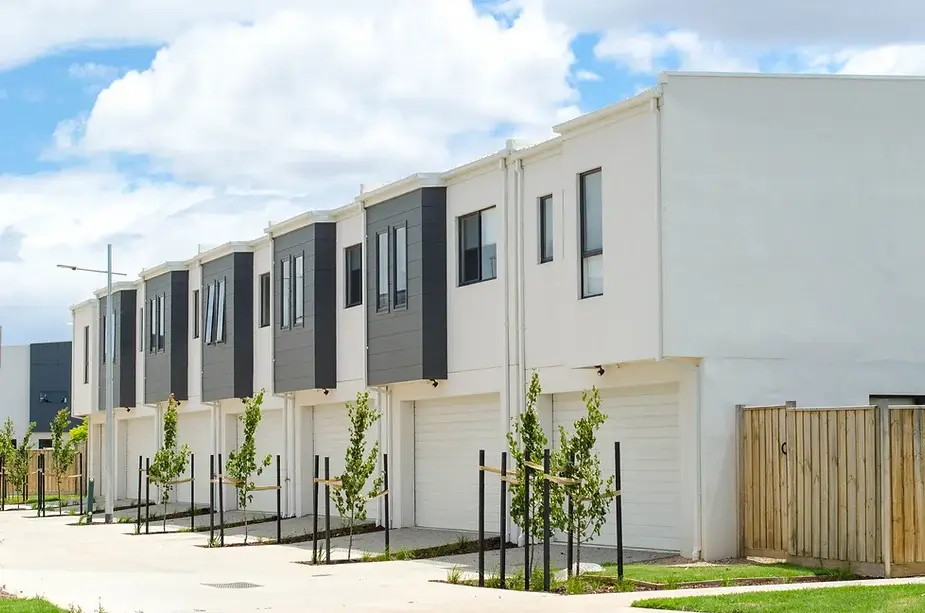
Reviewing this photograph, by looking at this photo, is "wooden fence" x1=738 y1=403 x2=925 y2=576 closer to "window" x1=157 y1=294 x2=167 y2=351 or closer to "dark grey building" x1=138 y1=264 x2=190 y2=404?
"dark grey building" x1=138 y1=264 x2=190 y2=404

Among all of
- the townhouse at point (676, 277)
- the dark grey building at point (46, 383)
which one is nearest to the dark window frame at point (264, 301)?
the townhouse at point (676, 277)

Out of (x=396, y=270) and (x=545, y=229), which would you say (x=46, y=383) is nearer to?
(x=396, y=270)

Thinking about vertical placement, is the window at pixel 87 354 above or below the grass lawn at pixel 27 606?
above

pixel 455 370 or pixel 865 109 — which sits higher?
pixel 865 109

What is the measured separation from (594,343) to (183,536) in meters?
14.3

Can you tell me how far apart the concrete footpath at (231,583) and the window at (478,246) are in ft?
20.9

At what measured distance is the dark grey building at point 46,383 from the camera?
260 feet

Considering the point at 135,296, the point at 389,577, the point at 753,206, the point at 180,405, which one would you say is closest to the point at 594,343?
the point at 753,206

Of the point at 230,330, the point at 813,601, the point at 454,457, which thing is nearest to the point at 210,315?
the point at 230,330

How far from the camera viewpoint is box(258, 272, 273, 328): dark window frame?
39.1 m

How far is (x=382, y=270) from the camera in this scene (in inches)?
1241

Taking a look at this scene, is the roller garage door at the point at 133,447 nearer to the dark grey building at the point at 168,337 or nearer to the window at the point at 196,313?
the dark grey building at the point at 168,337

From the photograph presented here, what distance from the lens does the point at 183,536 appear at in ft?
112

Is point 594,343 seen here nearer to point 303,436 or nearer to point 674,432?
point 674,432
